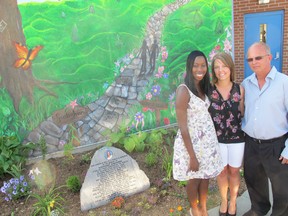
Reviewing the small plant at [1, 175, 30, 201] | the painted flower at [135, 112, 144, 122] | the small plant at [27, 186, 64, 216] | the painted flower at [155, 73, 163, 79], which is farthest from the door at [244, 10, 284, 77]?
the small plant at [1, 175, 30, 201]

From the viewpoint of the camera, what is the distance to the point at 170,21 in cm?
518

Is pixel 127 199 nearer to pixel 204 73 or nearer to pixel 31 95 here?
pixel 204 73

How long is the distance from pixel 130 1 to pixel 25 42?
1.84 metres

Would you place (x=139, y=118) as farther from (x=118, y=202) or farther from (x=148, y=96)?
(x=118, y=202)

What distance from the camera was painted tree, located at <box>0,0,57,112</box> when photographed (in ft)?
12.4

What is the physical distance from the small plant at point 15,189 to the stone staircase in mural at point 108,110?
913mm

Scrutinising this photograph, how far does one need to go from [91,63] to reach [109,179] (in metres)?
2.00

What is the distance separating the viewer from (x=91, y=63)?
443 cm

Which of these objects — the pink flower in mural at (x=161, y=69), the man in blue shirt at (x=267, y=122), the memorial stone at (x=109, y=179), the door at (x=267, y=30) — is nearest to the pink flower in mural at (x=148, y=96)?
the pink flower in mural at (x=161, y=69)

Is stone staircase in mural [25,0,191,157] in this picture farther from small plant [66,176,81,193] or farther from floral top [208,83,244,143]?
floral top [208,83,244,143]

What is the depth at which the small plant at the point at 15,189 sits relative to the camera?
10.5 feet

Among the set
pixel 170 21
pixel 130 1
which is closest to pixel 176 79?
pixel 170 21

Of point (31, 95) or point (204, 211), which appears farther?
point (31, 95)

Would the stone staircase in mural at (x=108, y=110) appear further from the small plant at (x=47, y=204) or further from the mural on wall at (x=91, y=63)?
the small plant at (x=47, y=204)
